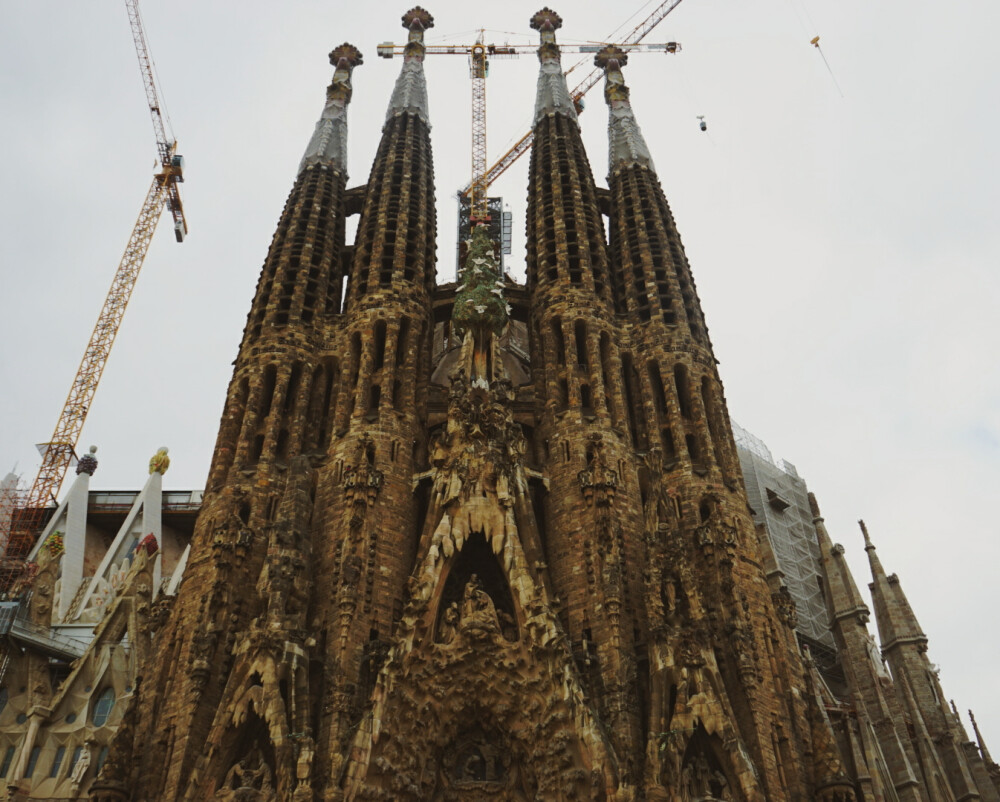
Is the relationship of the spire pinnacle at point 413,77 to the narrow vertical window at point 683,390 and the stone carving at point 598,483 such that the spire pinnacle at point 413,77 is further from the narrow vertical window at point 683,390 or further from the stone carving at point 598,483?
the stone carving at point 598,483

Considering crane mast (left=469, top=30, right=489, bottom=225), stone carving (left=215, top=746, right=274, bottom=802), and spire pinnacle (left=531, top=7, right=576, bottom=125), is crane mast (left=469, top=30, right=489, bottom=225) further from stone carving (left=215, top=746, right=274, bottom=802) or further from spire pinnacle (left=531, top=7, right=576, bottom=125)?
stone carving (left=215, top=746, right=274, bottom=802)

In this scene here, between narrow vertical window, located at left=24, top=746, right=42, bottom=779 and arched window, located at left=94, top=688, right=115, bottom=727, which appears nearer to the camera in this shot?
narrow vertical window, located at left=24, top=746, right=42, bottom=779

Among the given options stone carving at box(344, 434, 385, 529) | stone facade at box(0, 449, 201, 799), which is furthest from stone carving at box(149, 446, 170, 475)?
stone carving at box(344, 434, 385, 529)

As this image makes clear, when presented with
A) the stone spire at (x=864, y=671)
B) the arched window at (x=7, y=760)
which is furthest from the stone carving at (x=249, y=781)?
the stone spire at (x=864, y=671)

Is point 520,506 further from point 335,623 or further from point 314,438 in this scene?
point 314,438

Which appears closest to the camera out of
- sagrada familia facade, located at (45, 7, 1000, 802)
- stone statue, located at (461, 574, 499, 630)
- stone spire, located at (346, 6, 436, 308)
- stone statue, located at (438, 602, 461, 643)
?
sagrada familia facade, located at (45, 7, 1000, 802)

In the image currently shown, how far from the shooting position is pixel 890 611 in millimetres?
35969

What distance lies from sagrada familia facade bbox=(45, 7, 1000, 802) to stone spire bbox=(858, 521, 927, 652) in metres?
0.17

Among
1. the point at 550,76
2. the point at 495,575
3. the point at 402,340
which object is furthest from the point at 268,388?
the point at 550,76

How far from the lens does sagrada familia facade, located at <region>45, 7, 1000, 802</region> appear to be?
2052 centimetres

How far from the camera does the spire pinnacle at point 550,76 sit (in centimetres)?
4000

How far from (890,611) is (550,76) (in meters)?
25.9

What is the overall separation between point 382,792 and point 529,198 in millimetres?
23418

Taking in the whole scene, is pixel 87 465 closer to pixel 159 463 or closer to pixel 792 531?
pixel 159 463
